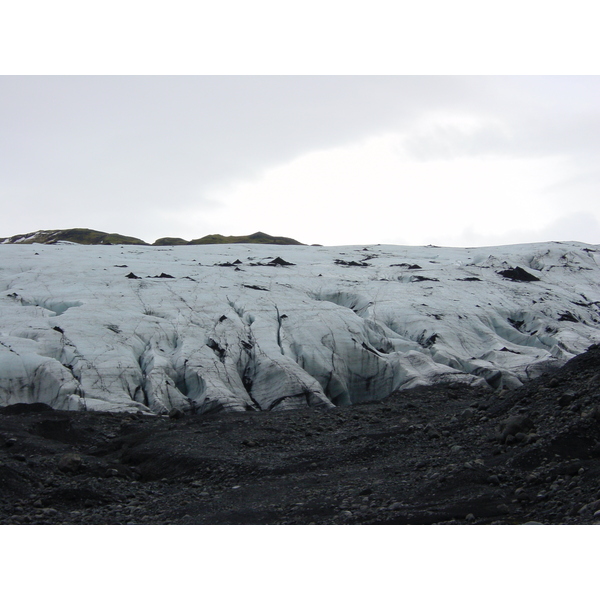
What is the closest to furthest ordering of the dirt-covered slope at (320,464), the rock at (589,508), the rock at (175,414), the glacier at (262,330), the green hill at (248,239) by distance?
the rock at (589,508)
the dirt-covered slope at (320,464)
the rock at (175,414)
the glacier at (262,330)
the green hill at (248,239)

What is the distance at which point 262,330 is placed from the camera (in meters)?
22.1

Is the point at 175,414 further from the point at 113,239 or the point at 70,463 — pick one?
the point at 113,239

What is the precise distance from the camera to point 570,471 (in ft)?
30.3

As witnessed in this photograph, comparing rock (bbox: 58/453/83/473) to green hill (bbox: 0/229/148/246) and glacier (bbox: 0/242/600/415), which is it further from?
green hill (bbox: 0/229/148/246)

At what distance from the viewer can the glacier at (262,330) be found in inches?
717

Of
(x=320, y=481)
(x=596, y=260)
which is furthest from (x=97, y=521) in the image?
(x=596, y=260)

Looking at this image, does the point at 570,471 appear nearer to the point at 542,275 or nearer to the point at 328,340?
the point at 328,340

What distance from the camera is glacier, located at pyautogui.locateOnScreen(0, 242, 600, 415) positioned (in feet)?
59.7

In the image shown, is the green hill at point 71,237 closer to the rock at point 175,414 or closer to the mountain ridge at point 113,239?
the mountain ridge at point 113,239

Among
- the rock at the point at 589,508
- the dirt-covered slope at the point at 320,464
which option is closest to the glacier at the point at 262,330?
the dirt-covered slope at the point at 320,464

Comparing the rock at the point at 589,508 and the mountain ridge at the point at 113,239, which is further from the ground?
the mountain ridge at the point at 113,239

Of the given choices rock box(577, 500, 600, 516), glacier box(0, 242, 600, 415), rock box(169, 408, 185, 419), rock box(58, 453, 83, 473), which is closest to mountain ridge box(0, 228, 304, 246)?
glacier box(0, 242, 600, 415)

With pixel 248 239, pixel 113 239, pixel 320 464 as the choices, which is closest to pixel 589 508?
pixel 320 464

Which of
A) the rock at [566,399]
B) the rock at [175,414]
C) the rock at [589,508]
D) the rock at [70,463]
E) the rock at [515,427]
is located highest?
the rock at [566,399]
